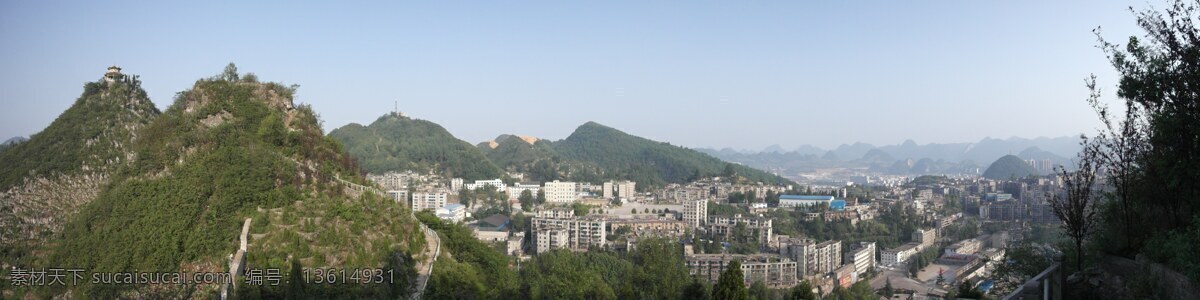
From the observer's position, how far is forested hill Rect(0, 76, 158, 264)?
9945mm

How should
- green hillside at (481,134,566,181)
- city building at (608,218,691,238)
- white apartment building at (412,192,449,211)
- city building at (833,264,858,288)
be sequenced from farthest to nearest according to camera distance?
green hillside at (481,134,566,181) < white apartment building at (412,192,449,211) < city building at (608,218,691,238) < city building at (833,264,858,288)

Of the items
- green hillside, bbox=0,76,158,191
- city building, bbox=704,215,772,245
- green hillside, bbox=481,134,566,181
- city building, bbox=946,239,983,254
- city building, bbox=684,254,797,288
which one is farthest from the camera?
green hillside, bbox=481,134,566,181

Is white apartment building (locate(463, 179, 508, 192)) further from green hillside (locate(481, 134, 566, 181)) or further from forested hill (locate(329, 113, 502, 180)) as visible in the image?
green hillside (locate(481, 134, 566, 181))

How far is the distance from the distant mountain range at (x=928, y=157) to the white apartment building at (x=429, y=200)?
81.8 meters

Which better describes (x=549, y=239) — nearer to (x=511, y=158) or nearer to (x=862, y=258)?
(x=862, y=258)

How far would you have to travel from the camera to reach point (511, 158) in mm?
63469

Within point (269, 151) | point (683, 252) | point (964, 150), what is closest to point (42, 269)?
point (269, 151)

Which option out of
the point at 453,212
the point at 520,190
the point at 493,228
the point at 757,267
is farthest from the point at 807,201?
the point at 757,267

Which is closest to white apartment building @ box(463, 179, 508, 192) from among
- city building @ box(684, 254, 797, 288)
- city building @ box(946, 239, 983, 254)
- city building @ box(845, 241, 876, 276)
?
city building @ box(845, 241, 876, 276)

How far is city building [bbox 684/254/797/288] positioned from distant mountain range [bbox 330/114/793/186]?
29.1 meters

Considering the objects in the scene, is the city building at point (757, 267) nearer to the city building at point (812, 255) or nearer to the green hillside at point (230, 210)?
the city building at point (812, 255)

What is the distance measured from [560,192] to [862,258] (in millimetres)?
23359

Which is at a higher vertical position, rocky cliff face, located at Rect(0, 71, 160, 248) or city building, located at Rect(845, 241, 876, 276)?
rocky cliff face, located at Rect(0, 71, 160, 248)

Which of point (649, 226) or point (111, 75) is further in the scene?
point (649, 226)
